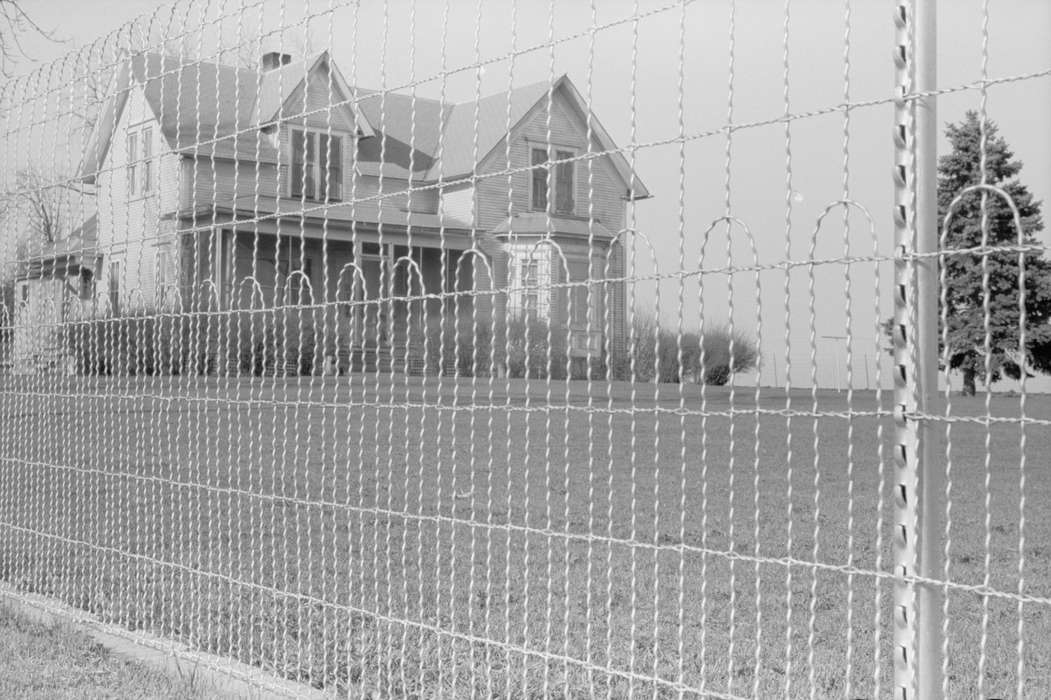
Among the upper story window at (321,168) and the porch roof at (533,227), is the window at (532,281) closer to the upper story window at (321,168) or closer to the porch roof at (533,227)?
the porch roof at (533,227)

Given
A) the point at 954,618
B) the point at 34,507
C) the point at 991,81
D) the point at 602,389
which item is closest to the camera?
the point at 991,81

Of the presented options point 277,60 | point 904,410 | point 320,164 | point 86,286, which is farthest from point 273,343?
→ point 277,60

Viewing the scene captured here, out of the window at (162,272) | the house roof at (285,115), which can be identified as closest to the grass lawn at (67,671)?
the window at (162,272)

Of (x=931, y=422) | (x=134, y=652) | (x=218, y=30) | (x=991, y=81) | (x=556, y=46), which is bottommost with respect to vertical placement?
(x=134, y=652)

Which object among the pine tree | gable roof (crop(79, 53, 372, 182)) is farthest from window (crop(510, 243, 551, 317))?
gable roof (crop(79, 53, 372, 182))

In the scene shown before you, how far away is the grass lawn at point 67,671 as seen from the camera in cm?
441

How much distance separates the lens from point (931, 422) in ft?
8.20

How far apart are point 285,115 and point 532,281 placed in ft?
5.28

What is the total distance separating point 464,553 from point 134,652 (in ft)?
7.21

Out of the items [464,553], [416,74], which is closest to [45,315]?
[464,553]

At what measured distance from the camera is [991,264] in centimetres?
267

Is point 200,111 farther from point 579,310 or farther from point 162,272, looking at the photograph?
point 579,310

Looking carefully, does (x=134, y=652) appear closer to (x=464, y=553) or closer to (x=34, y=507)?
(x=464, y=553)

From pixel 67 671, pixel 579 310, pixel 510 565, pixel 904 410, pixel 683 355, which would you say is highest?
pixel 579 310
